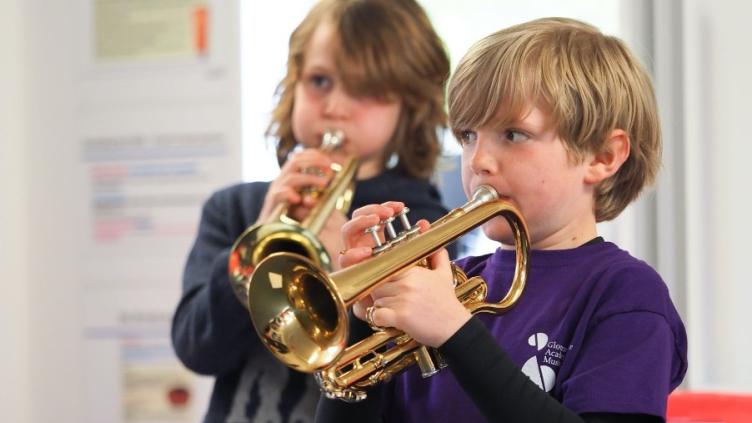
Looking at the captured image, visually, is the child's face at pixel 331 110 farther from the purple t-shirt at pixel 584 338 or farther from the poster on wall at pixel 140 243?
the poster on wall at pixel 140 243

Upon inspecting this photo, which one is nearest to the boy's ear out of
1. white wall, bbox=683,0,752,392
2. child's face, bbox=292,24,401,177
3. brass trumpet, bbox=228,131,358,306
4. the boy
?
the boy

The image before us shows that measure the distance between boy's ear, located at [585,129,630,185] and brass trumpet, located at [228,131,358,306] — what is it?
1.85ft

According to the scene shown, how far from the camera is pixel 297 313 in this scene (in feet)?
3.40

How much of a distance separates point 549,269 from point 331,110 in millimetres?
690

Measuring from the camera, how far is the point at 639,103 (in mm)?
1103

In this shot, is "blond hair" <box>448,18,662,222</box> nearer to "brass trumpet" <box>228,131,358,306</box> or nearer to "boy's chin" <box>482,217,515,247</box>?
"boy's chin" <box>482,217,515,247</box>

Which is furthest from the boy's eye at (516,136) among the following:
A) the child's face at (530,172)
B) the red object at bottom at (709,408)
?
the red object at bottom at (709,408)

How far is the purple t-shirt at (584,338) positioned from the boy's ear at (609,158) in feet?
0.26

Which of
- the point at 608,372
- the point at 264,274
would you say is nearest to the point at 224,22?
the point at 264,274

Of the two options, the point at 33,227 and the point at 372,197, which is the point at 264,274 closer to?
the point at 372,197

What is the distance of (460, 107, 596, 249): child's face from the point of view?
3.43ft

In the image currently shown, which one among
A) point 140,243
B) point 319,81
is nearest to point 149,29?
point 140,243

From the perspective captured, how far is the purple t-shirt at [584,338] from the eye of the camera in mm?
961

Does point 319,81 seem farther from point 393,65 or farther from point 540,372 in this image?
point 540,372
